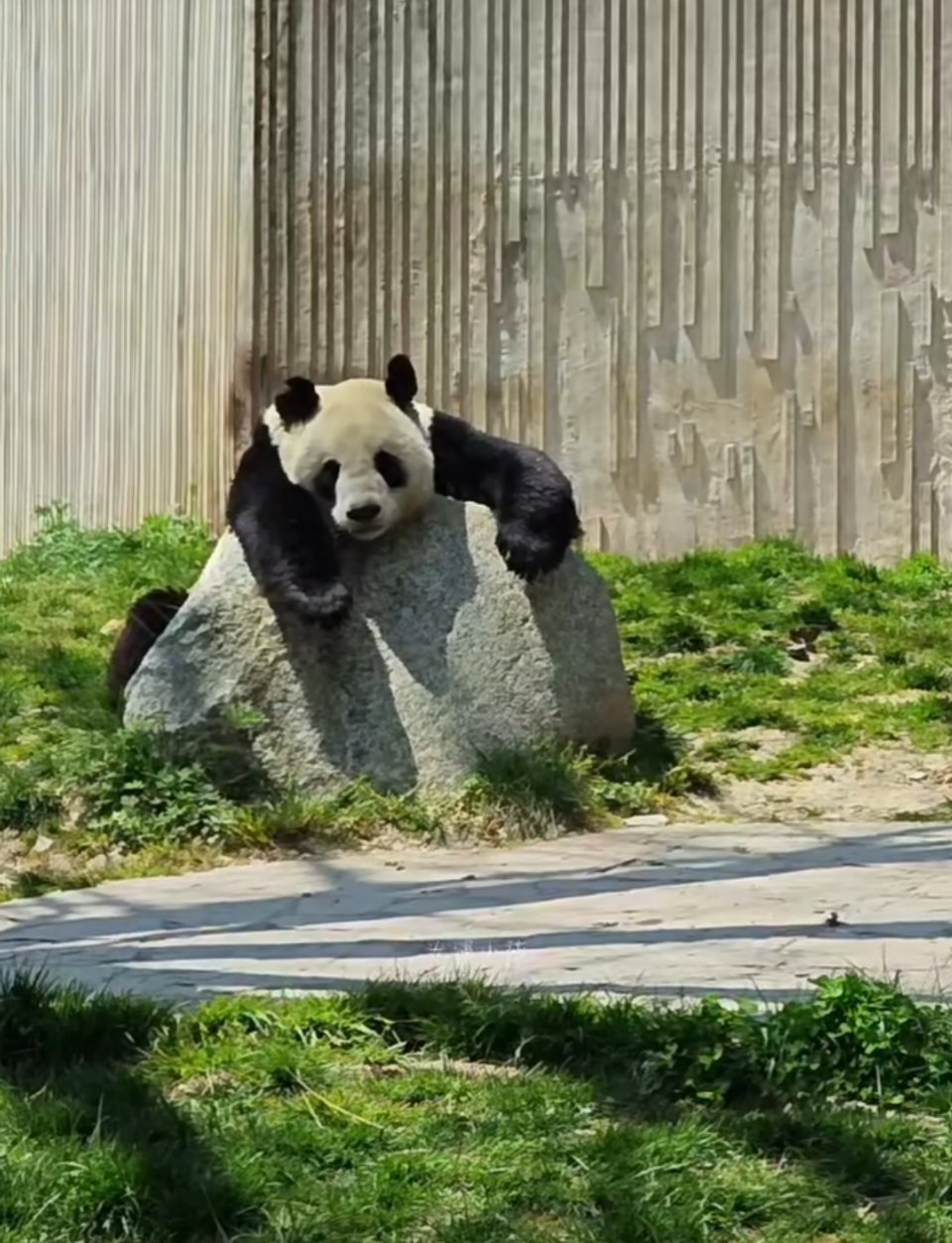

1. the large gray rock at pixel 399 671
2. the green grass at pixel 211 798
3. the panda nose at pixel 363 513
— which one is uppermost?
the panda nose at pixel 363 513

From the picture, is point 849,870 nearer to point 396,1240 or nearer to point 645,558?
point 396,1240

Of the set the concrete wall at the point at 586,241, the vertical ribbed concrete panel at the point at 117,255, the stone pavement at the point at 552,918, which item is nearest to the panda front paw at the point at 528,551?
the stone pavement at the point at 552,918

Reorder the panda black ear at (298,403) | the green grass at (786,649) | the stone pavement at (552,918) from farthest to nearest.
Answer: the green grass at (786,649), the panda black ear at (298,403), the stone pavement at (552,918)

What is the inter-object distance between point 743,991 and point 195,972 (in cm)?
136

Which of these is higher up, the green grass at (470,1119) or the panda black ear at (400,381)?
the panda black ear at (400,381)

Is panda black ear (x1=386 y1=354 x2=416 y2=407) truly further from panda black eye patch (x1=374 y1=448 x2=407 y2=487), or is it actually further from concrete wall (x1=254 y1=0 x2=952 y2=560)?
concrete wall (x1=254 y1=0 x2=952 y2=560)

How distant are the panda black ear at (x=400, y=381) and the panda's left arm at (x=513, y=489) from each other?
174 millimetres

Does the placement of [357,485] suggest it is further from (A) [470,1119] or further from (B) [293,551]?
(A) [470,1119]

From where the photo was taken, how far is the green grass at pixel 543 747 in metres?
8.00

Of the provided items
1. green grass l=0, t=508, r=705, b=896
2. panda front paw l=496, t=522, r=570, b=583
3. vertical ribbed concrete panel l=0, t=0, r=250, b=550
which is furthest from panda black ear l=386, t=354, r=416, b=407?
vertical ribbed concrete panel l=0, t=0, r=250, b=550

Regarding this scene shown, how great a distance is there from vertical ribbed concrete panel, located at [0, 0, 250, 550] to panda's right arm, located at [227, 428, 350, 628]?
417 centimetres

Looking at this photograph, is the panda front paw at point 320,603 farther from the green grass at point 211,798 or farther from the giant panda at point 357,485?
the green grass at point 211,798

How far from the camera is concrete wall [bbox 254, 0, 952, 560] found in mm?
11797

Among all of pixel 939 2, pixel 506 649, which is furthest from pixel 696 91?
pixel 506 649
